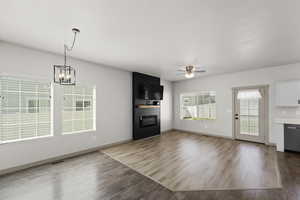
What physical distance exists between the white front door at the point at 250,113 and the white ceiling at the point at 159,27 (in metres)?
1.72

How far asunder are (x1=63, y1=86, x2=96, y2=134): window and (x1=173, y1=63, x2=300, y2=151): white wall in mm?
4704

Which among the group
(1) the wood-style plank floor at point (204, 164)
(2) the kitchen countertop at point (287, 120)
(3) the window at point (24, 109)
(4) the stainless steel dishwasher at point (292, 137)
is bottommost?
(1) the wood-style plank floor at point (204, 164)

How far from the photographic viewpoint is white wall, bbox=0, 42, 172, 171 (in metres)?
2.95

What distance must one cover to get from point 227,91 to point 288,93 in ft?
6.09

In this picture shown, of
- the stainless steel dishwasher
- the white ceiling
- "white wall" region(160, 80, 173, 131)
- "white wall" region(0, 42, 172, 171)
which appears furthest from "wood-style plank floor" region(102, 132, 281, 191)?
the white ceiling

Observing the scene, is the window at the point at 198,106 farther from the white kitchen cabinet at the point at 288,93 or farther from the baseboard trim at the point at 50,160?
the baseboard trim at the point at 50,160

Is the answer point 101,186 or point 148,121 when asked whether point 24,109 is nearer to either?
point 101,186

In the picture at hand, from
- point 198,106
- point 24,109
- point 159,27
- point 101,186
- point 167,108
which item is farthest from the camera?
point 167,108

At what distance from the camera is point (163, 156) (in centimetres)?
380

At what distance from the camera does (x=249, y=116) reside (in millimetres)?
5207

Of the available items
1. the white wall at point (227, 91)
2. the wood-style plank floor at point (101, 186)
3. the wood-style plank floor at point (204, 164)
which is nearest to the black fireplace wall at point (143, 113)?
the wood-style plank floor at point (204, 164)

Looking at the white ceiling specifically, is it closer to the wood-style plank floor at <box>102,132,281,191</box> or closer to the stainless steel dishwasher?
the stainless steel dishwasher

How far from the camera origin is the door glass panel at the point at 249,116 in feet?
16.6

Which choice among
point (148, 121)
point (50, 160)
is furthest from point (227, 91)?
point (50, 160)
